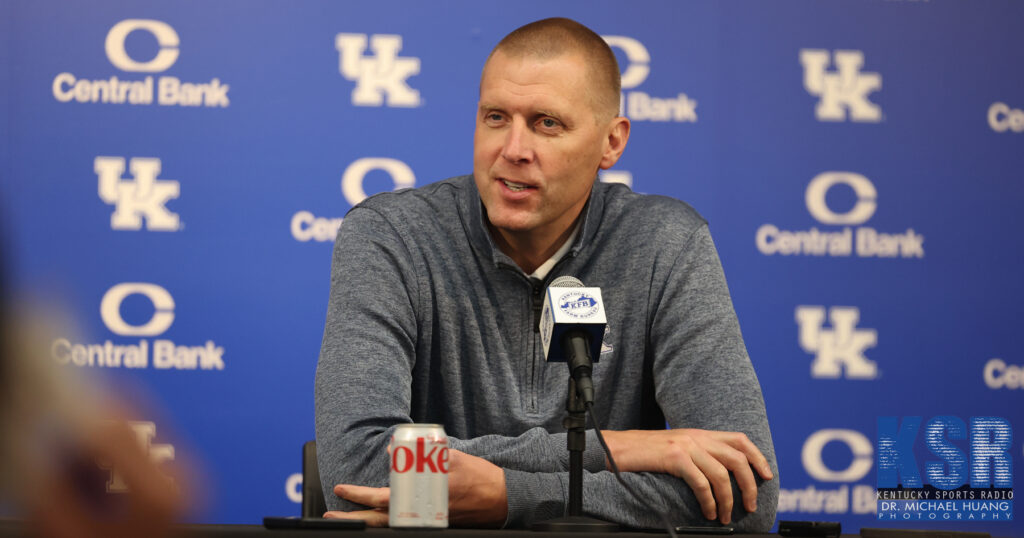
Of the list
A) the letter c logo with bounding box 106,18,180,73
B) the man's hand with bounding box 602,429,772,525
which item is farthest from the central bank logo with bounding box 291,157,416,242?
the man's hand with bounding box 602,429,772,525

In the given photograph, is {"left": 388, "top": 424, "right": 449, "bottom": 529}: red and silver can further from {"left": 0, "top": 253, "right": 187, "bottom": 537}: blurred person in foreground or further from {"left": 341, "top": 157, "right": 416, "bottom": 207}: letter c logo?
{"left": 341, "top": 157, "right": 416, "bottom": 207}: letter c logo

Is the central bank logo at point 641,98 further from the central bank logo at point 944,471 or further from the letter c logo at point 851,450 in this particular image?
the central bank logo at point 944,471

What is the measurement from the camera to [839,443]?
3369mm

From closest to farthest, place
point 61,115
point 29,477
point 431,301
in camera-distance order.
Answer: point 29,477 < point 431,301 < point 61,115

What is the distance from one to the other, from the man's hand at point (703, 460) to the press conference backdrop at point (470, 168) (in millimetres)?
1752

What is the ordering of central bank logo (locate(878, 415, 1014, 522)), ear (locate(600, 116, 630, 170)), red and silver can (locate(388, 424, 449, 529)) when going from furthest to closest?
1. ear (locate(600, 116, 630, 170))
2. central bank logo (locate(878, 415, 1014, 522))
3. red and silver can (locate(388, 424, 449, 529))

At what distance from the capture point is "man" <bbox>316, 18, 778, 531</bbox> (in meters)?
1.66

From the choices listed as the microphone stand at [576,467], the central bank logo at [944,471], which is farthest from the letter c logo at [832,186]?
the microphone stand at [576,467]

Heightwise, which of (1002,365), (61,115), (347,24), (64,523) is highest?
(347,24)

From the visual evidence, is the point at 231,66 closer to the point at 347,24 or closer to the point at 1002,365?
the point at 347,24

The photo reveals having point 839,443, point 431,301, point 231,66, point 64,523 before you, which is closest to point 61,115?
point 231,66

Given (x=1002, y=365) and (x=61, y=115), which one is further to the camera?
(x=1002, y=365)

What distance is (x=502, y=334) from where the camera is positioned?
195cm

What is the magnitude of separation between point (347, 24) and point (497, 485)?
215cm
